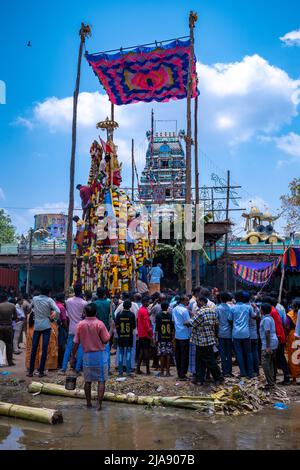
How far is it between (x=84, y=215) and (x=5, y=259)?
→ 33.0 feet

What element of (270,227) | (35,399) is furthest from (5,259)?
(35,399)

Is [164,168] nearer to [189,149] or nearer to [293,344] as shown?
[189,149]

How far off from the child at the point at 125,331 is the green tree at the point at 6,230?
43780mm

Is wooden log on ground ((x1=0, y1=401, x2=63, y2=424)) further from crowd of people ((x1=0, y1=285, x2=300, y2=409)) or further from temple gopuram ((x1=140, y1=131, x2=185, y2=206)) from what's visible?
temple gopuram ((x1=140, y1=131, x2=185, y2=206))

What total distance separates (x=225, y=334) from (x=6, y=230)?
158 feet

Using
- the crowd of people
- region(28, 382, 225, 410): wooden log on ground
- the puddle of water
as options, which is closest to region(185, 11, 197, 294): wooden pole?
the crowd of people

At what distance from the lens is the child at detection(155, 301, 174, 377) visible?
9.11 meters

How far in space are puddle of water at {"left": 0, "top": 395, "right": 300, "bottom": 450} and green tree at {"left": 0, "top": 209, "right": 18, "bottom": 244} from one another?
4643cm

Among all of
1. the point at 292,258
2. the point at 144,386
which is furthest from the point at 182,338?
the point at 292,258

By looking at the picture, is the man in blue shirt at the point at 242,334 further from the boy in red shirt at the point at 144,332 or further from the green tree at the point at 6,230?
the green tree at the point at 6,230

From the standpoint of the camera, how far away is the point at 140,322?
9523 millimetres

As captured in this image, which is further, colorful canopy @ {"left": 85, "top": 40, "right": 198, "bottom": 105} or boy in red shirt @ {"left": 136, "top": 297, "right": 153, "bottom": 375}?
colorful canopy @ {"left": 85, "top": 40, "right": 198, "bottom": 105}

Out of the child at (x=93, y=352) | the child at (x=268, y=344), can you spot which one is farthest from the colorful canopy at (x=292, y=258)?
the child at (x=93, y=352)

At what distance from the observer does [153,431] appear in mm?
5668
